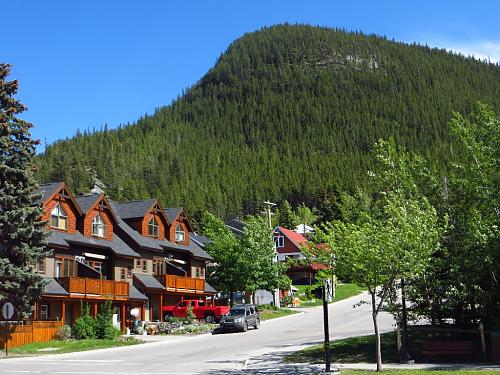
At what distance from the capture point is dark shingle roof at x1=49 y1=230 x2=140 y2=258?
40.2 metres

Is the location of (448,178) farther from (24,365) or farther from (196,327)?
(196,327)

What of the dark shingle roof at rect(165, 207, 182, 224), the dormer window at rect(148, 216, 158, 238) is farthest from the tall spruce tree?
the dark shingle roof at rect(165, 207, 182, 224)

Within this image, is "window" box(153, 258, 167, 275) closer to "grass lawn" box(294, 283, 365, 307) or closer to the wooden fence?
the wooden fence

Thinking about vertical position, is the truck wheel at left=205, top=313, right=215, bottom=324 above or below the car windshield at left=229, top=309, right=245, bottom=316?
below

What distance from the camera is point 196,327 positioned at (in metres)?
43.1

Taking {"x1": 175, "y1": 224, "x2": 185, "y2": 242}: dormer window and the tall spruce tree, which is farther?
{"x1": 175, "y1": 224, "x2": 185, "y2": 242}: dormer window

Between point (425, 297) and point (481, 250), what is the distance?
2.72 m

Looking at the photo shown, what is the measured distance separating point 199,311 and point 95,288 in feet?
33.4

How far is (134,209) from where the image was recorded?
52.1 meters

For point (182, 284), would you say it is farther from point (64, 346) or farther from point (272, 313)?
point (64, 346)

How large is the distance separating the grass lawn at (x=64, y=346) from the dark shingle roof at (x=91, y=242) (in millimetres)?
6941

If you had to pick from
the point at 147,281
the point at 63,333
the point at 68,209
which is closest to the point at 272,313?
the point at 147,281

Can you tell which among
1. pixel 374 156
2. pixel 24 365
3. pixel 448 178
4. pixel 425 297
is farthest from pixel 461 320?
pixel 24 365

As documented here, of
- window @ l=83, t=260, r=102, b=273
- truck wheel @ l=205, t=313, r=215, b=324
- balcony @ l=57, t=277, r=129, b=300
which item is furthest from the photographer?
truck wheel @ l=205, t=313, r=215, b=324
